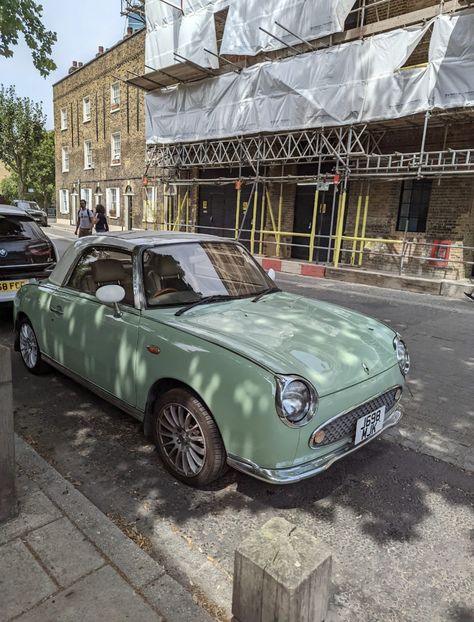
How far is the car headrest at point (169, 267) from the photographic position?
358 cm

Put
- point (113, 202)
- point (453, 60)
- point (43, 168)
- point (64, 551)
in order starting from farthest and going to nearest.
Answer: point (43, 168), point (113, 202), point (453, 60), point (64, 551)

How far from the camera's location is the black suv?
664 centimetres

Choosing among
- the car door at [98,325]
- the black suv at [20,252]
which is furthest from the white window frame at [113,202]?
the car door at [98,325]

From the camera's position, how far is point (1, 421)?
2363 millimetres

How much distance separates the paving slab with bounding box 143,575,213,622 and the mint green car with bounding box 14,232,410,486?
0.69 metres

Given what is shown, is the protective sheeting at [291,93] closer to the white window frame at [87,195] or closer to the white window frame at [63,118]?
the white window frame at [87,195]

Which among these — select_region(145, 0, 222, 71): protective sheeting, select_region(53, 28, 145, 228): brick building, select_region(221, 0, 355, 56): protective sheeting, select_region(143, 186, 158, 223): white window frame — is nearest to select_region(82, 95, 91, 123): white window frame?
select_region(53, 28, 145, 228): brick building

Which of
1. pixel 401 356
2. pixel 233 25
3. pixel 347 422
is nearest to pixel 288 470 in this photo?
pixel 347 422

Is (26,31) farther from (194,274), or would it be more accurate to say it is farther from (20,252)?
(194,274)

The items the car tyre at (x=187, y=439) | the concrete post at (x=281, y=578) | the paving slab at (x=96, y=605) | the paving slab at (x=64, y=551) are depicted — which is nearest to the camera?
the concrete post at (x=281, y=578)

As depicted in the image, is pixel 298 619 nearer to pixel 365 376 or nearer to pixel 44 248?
pixel 365 376

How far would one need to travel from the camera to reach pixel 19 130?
112ft

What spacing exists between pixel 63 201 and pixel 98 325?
1279 inches

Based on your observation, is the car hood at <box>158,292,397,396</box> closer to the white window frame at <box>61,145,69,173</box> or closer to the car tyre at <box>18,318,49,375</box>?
the car tyre at <box>18,318,49,375</box>
